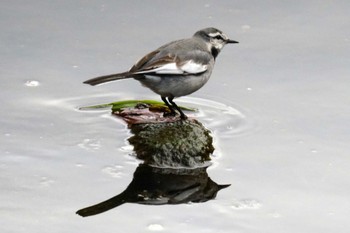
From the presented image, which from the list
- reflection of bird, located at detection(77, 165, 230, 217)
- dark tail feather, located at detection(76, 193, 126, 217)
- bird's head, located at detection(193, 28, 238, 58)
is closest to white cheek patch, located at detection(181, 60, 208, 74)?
bird's head, located at detection(193, 28, 238, 58)

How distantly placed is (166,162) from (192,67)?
3.24 ft

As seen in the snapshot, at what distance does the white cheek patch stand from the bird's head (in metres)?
0.52

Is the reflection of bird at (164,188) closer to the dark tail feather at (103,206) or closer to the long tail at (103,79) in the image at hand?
the dark tail feather at (103,206)

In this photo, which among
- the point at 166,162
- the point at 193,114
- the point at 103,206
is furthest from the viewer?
the point at 193,114

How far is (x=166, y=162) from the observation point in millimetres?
8266

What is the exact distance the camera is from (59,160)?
26.9 feet

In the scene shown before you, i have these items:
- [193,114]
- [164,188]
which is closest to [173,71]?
[193,114]

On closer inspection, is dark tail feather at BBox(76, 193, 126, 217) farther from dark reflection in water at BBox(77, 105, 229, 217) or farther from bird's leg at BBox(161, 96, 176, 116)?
bird's leg at BBox(161, 96, 176, 116)

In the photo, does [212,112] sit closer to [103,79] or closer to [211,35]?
[211,35]

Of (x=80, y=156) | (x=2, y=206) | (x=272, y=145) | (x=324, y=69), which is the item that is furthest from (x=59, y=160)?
(x=324, y=69)

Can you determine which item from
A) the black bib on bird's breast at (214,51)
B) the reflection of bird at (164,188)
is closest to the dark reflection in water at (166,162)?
the reflection of bird at (164,188)

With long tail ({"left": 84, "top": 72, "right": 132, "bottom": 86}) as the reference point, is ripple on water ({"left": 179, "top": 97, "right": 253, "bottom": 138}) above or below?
below

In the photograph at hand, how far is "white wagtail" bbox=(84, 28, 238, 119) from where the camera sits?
27.8ft

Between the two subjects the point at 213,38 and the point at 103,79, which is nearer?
the point at 103,79
